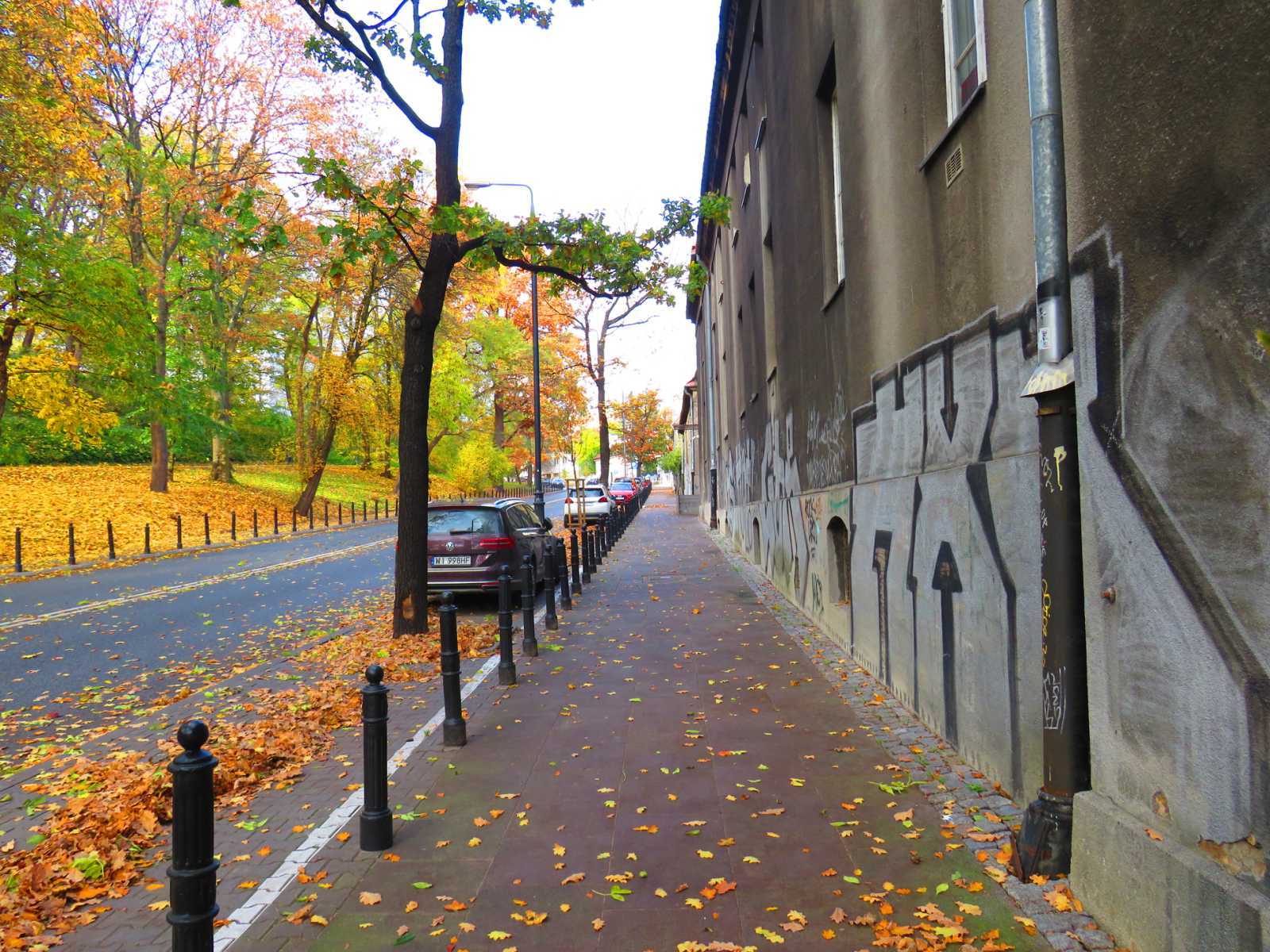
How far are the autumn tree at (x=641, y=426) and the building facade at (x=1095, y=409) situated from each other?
54385 mm

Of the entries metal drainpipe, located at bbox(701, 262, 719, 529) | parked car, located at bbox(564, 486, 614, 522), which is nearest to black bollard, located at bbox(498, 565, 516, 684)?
metal drainpipe, located at bbox(701, 262, 719, 529)

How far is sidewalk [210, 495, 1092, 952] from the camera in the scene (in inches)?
131

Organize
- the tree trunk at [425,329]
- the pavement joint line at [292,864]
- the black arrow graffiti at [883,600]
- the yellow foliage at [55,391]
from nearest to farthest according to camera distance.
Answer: the pavement joint line at [292,864] → the black arrow graffiti at [883,600] → the tree trunk at [425,329] → the yellow foliage at [55,391]

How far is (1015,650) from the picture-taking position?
4.23 meters

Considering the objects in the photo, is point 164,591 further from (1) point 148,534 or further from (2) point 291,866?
(2) point 291,866

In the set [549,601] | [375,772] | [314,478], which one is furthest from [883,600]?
[314,478]

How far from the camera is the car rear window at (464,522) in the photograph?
12172 millimetres

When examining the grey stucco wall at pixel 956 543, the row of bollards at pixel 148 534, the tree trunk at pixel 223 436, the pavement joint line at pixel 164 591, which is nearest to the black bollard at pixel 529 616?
the grey stucco wall at pixel 956 543

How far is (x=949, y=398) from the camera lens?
17.2 feet

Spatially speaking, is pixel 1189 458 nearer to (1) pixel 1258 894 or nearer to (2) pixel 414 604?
(1) pixel 1258 894

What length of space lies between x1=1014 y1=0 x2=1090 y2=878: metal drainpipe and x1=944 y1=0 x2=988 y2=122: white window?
1467 millimetres

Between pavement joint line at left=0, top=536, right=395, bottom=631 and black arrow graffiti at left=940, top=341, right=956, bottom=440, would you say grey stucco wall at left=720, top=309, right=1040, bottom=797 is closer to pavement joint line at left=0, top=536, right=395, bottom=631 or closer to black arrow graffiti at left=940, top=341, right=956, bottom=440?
black arrow graffiti at left=940, top=341, right=956, bottom=440

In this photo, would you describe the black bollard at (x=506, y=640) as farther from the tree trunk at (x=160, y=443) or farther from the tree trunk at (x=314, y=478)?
the tree trunk at (x=314, y=478)

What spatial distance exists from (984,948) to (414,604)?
771 cm
